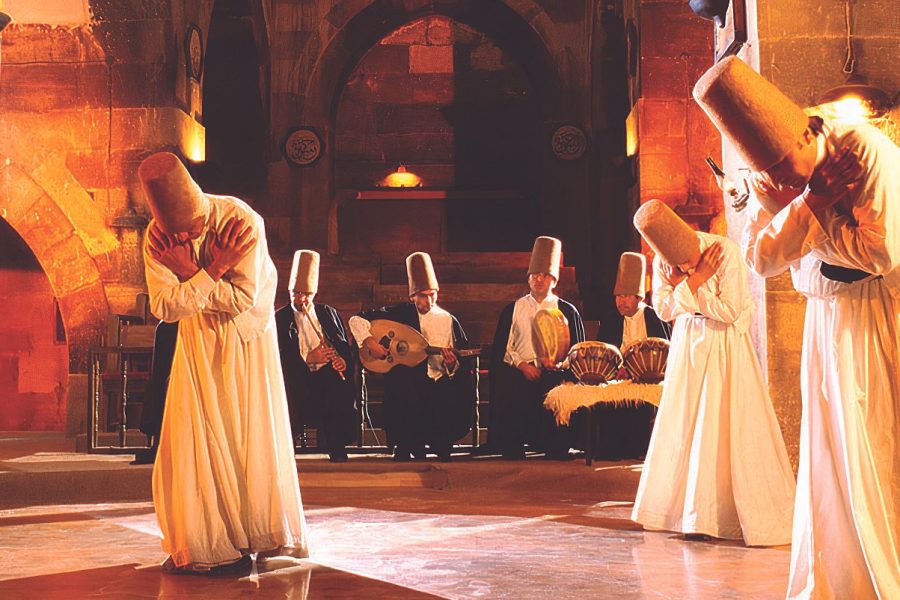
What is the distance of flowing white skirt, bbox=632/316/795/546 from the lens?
17.6 feet

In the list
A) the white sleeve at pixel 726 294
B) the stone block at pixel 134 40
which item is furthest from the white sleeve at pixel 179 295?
the stone block at pixel 134 40

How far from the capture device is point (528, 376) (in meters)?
9.70

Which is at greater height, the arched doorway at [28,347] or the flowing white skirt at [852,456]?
the arched doorway at [28,347]

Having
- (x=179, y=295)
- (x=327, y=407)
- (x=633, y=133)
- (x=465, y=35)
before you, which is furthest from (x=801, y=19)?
(x=465, y=35)

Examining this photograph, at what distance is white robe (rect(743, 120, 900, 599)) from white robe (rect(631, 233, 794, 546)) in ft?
6.22

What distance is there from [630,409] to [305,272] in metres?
3.21

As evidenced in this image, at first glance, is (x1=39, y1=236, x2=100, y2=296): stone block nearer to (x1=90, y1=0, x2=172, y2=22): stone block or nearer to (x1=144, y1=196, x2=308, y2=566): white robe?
(x1=90, y1=0, x2=172, y2=22): stone block

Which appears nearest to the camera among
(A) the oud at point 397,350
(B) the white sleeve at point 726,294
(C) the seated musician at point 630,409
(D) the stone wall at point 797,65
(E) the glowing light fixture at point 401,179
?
(B) the white sleeve at point 726,294

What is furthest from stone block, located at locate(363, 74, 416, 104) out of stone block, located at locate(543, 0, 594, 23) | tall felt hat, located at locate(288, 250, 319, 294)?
tall felt hat, located at locate(288, 250, 319, 294)

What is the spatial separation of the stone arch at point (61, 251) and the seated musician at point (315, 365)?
124 inches

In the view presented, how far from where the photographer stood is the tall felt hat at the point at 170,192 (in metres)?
4.45

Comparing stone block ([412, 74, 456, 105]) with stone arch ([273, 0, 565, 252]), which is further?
stone block ([412, 74, 456, 105])

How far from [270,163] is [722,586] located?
46.4ft

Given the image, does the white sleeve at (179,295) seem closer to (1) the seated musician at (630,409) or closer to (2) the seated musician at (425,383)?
(1) the seated musician at (630,409)
